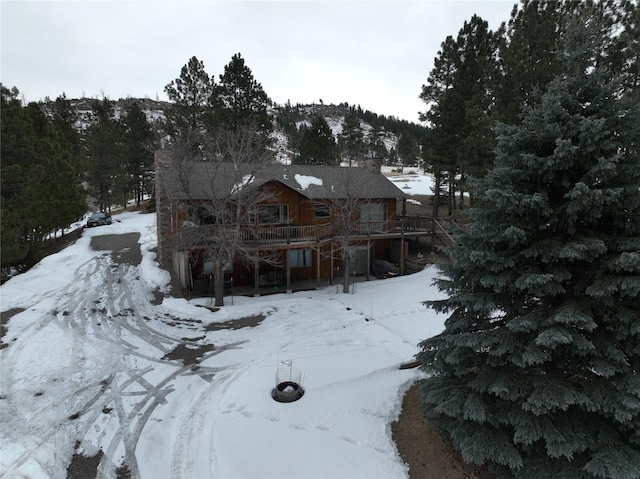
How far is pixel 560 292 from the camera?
5719 mm

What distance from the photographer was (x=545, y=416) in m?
5.60

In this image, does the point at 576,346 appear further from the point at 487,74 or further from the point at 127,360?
the point at 487,74

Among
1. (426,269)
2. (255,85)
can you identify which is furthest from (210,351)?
(255,85)

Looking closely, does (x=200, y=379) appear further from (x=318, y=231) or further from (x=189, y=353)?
(x=318, y=231)

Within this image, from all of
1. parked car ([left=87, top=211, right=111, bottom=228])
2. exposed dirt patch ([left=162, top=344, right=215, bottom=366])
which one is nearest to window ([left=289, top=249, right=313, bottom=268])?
exposed dirt patch ([left=162, top=344, right=215, bottom=366])

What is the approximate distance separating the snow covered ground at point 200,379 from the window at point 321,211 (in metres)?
5.38

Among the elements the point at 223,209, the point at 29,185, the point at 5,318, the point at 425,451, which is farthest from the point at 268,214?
the point at 425,451

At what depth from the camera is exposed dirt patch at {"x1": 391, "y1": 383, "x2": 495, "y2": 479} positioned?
6.48m

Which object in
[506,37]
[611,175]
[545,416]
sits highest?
[506,37]

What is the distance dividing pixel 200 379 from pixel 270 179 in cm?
1037

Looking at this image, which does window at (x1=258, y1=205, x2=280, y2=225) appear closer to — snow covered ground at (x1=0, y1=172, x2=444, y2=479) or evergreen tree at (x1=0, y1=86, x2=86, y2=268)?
snow covered ground at (x1=0, y1=172, x2=444, y2=479)

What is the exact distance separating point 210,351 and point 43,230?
677 inches

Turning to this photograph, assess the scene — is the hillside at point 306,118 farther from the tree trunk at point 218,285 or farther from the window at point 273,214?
the tree trunk at point 218,285

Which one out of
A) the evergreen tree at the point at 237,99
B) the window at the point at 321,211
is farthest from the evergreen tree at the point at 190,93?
the window at the point at 321,211
